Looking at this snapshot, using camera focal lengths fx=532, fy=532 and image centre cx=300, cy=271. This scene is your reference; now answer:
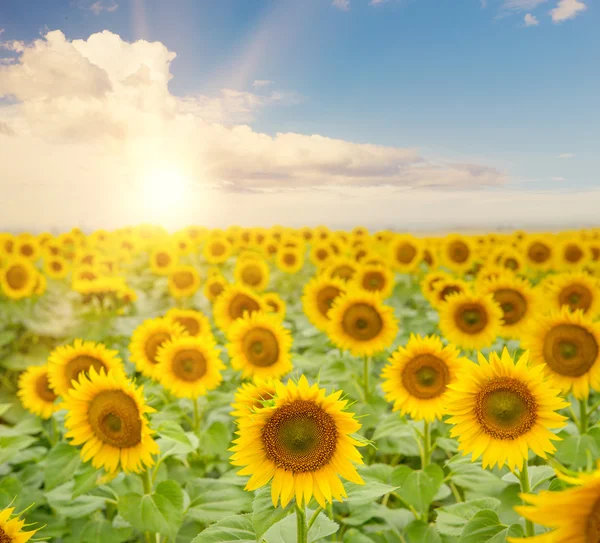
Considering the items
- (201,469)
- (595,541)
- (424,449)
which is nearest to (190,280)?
(201,469)

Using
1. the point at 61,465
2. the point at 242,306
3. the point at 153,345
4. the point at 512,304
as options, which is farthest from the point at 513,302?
the point at 61,465

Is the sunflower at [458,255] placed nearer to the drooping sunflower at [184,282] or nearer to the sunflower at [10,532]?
the drooping sunflower at [184,282]

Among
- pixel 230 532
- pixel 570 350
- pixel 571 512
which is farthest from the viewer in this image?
pixel 570 350

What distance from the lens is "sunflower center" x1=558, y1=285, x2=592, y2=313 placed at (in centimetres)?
560

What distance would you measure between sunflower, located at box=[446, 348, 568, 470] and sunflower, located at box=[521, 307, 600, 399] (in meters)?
1.54

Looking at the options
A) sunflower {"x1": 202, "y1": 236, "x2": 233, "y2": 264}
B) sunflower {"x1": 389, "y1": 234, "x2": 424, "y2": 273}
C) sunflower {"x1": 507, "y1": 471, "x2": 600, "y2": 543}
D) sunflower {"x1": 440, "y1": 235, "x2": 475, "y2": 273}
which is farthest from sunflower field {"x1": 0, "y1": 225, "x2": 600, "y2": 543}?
sunflower {"x1": 202, "y1": 236, "x2": 233, "y2": 264}

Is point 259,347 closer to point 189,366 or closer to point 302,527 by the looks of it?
point 189,366

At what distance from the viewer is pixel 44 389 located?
4570mm

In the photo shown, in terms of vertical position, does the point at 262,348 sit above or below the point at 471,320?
below

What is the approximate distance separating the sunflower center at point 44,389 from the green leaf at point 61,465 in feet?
4.52

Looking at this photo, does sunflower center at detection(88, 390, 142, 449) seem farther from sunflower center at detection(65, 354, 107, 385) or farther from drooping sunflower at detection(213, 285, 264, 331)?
drooping sunflower at detection(213, 285, 264, 331)

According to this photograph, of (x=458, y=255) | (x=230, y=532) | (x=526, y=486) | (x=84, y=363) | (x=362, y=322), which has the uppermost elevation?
(x=458, y=255)

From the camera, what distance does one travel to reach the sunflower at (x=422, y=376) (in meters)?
3.61

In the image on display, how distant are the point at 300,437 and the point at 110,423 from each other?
141cm
